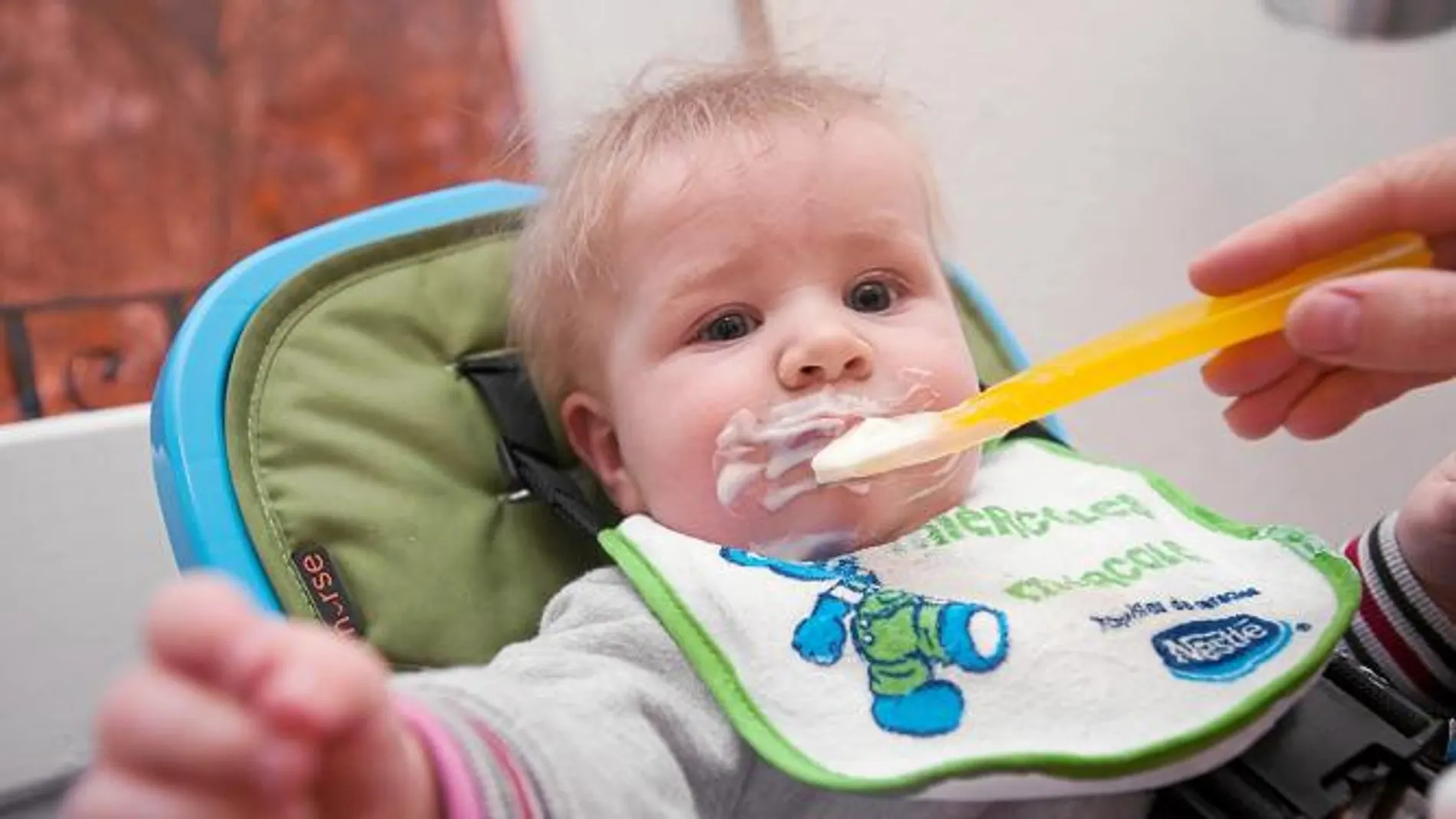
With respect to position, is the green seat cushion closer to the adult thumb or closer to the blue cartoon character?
the blue cartoon character

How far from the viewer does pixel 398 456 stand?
2.54 ft

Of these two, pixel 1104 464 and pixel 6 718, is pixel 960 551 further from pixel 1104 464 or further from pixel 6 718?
pixel 6 718

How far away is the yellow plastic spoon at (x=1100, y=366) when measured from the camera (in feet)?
1.91

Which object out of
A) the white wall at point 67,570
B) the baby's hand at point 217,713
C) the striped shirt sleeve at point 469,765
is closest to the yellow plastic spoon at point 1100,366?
the striped shirt sleeve at point 469,765

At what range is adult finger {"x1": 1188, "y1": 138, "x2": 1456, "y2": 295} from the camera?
62 centimetres

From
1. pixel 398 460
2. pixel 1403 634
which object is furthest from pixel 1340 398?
pixel 398 460

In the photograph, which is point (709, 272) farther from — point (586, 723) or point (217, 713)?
point (217, 713)

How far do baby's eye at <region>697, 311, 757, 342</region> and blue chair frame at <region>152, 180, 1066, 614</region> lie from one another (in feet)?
0.78

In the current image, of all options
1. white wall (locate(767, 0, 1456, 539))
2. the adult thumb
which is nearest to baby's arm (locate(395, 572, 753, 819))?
the adult thumb

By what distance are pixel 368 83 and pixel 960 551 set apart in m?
0.81

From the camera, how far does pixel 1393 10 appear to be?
1.26 m

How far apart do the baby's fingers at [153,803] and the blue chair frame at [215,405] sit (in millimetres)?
332

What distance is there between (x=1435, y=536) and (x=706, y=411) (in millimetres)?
413

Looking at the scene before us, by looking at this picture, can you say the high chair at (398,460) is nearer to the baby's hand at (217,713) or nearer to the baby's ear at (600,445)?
the baby's ear at (600,445)
